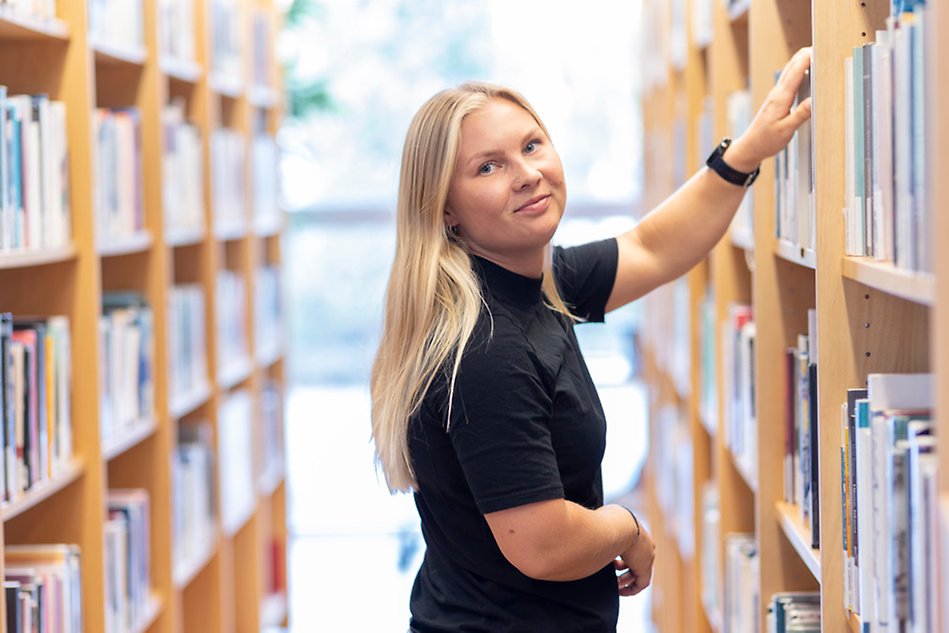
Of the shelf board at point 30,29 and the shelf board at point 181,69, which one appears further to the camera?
the shelf board at point 181,69

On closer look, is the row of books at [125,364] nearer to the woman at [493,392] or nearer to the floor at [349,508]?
the woman at [493,392]

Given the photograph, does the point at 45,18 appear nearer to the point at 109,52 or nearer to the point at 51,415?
the point at 109,52

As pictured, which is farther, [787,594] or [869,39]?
[787,594]

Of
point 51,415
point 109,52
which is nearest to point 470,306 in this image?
point 51,415

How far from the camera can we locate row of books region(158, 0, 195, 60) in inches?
124

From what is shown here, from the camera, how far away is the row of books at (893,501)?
1176mm

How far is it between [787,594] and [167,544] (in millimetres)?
1553

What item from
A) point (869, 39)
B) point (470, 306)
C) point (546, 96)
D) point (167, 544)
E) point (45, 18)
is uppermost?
point (546, 96)

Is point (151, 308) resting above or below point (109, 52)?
below

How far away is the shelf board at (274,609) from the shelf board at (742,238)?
247 centimetres

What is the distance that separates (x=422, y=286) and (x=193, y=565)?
1.83 meters

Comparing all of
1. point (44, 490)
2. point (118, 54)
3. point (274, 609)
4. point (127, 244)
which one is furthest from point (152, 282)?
point (274, 609)

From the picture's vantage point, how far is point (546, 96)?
5.90m

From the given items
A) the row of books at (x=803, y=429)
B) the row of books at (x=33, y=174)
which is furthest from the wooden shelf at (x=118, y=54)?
the row of books at (x=803, y=429)
